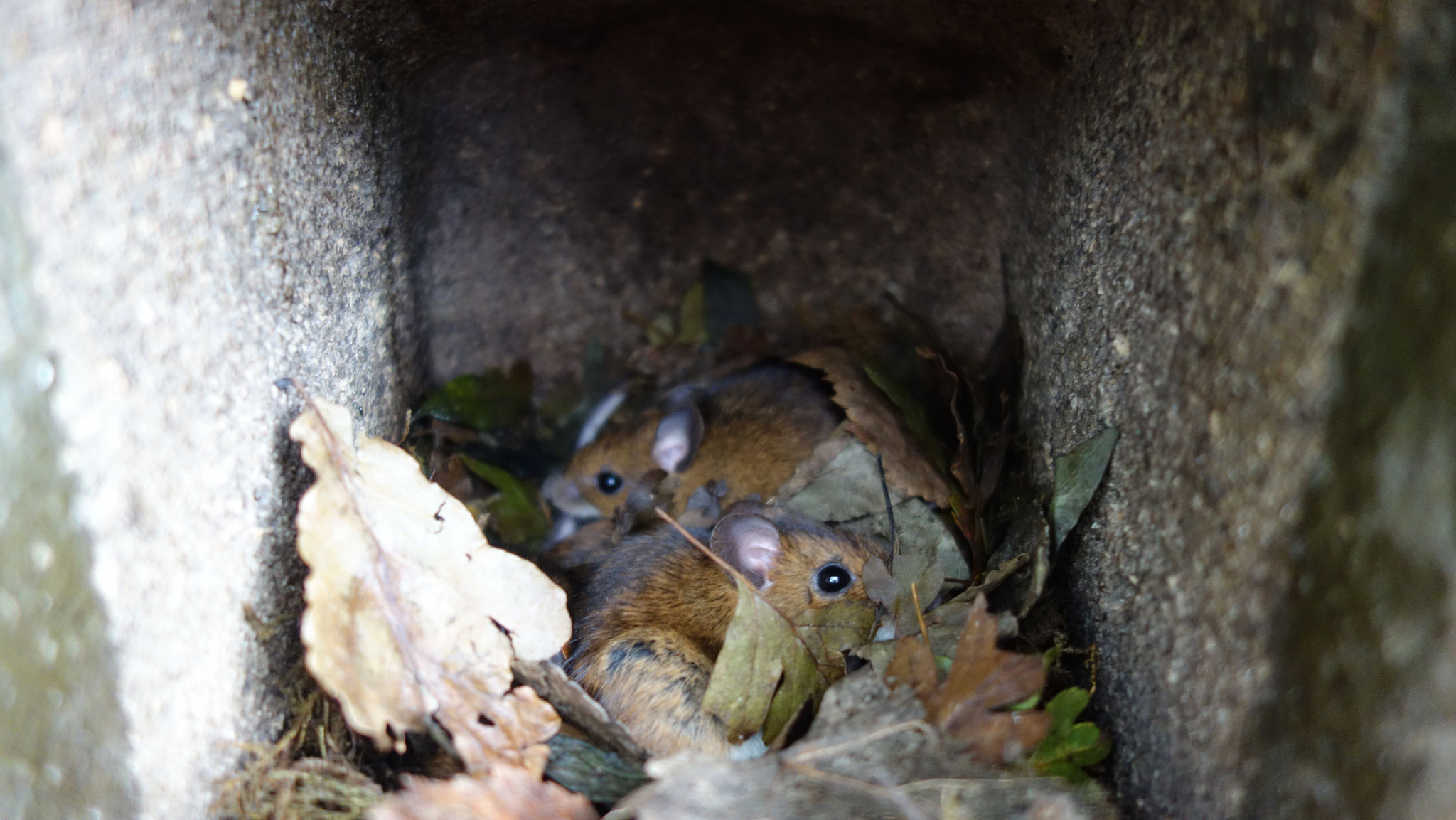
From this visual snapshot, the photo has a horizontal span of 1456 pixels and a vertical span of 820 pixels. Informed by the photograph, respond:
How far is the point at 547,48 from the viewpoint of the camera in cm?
309

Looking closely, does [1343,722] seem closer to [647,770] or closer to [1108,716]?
[1108,716]

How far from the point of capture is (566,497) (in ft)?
13.3

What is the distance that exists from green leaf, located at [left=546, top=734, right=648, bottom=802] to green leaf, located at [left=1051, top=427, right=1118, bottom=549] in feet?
3.60

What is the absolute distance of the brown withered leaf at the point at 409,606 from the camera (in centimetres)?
182

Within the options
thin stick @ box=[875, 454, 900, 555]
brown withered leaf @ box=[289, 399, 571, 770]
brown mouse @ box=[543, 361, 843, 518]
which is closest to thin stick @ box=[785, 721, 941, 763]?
brown withered leaf @ box=[289, 399, 571, 770]

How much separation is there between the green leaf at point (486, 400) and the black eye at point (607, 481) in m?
0.49

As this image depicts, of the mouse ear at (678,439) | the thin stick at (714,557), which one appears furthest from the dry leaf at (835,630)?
the mouse ear at (678,439)

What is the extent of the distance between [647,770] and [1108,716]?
3.15 ft

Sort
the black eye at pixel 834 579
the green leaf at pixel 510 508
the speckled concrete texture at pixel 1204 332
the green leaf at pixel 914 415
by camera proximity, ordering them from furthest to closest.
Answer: the green leaf at pixel 510 508, the black eye at pixel 834 579, the green leaf at pixel 914 415, the speckled concrete texture at pixel 1204 332

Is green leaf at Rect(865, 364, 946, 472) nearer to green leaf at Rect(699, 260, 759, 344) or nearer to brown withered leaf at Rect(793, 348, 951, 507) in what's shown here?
brown withered leaf at Rect(793, 348, 951, 507)

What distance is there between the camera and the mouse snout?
13.1ft

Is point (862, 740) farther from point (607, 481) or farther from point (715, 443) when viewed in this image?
point (607, 481)

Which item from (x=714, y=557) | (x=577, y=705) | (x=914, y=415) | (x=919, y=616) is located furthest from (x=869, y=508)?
(x=577, y=705)

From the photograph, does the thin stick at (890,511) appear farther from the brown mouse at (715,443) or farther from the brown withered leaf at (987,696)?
the brown withered leaf at (987,696)
